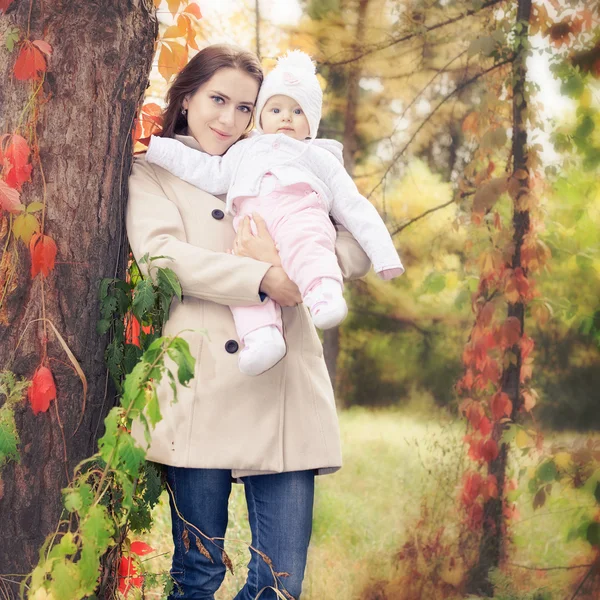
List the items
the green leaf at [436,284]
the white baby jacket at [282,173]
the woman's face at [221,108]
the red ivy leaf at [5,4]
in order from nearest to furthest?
the red ivy leaf at [5,4]
the white baby jacket at [282,173]
the woman's face at [221,108]
the green leaf at [436,284]

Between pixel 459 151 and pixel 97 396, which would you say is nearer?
pixel 97 396

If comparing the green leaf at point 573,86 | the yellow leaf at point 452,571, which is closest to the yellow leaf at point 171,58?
the green leaf at point 573,86

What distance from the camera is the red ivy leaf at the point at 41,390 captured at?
181 cm

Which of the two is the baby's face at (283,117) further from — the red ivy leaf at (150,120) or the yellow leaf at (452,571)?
the yellow leaf at (452,571)

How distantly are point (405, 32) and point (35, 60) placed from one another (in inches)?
126

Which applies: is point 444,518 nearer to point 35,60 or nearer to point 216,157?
point 216,157

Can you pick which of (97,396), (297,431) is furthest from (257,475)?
(97,396)

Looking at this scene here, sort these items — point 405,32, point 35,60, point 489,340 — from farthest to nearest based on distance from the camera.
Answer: point 405,32 → point 489,340 → point 35,60

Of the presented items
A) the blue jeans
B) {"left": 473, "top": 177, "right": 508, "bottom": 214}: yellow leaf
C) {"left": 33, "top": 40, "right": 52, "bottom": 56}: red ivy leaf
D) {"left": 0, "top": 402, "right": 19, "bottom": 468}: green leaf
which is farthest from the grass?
{"left": 33, "top": 40, "right": 52, "bottom": 56}: red ivy leaf

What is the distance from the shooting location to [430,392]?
5.27m

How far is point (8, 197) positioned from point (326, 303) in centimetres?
77

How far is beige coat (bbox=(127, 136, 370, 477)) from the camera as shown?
72.0 inches

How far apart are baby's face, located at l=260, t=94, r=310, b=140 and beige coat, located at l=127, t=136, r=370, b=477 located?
0.80ft

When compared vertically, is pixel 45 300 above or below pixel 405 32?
below
